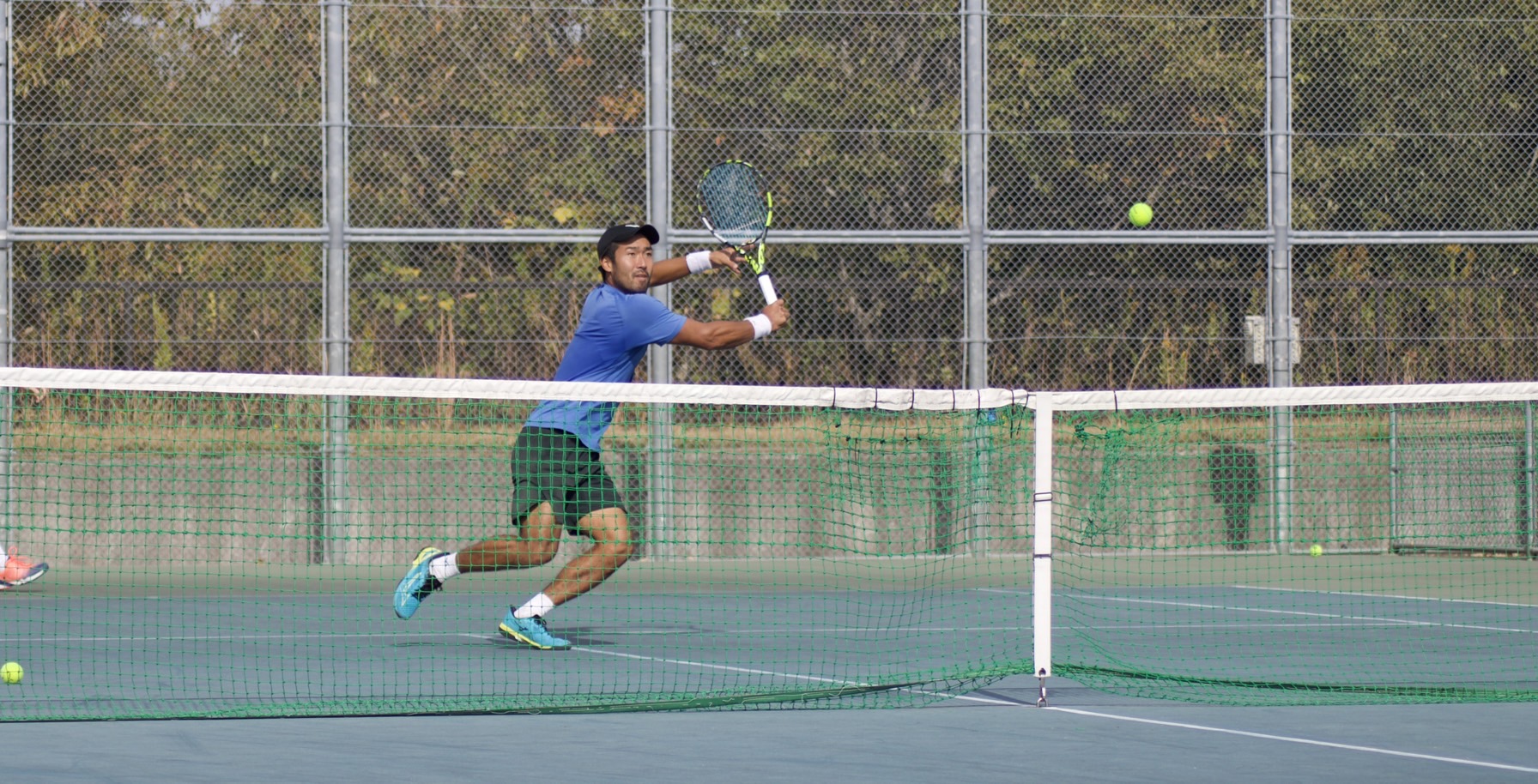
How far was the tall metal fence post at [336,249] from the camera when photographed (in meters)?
13.9

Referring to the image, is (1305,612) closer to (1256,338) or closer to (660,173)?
(1256,338)

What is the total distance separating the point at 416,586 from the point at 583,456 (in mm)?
818

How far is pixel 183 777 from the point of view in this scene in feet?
18.0

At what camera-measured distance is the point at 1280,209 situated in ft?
48.8

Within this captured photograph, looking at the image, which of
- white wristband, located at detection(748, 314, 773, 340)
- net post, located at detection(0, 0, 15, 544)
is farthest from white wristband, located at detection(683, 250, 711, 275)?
net post, located at detection(0, 0, 15, 544)

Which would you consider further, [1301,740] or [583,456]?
[583,456]

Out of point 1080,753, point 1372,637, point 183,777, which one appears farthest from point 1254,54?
point 183,777

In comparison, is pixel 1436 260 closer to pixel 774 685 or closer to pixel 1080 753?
pixel 774 685

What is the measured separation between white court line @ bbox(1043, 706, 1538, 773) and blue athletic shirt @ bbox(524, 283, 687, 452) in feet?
7.09

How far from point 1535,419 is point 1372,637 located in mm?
5610

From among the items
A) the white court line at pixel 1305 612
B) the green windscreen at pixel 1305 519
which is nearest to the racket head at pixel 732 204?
the green windscreen at pixel 1305 519

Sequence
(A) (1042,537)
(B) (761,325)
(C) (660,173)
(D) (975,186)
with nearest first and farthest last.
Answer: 1. (A) (1042,537)
2. (B) (761,325)
3. (C) (660,173)
4. (D) (975,186)

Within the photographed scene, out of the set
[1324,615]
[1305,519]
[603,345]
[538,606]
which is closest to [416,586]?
[538,606]

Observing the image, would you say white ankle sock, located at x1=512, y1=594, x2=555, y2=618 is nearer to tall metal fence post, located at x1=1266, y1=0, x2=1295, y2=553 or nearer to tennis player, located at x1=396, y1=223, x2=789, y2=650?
tennis player, located at x1=396, y1=223, x2=789, y2=650
